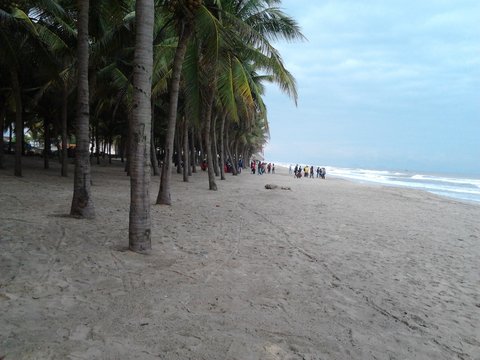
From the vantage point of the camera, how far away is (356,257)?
7016 millimetres

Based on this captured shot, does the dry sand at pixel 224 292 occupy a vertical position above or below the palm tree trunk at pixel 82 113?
below

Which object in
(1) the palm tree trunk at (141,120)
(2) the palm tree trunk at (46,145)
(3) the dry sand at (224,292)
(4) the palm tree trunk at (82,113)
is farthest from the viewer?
(2) the palm tree trunk at (46,145)

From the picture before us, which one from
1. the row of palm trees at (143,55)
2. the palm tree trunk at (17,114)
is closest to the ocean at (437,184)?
the row of palm trees at (143,55)

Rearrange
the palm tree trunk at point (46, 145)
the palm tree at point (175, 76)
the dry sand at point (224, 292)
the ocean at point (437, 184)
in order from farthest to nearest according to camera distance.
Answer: the ocean at point (437, 184) → the palm tree trunk at point (46, 145) → the palm tree at point (175, 76) → the dry sand at point (224, 292)

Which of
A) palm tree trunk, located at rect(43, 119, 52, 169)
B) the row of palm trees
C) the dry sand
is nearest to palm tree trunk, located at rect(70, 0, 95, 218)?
the row of palm trees

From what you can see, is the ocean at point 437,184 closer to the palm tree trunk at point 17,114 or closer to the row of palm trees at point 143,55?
the row of palm trees at point 143,55

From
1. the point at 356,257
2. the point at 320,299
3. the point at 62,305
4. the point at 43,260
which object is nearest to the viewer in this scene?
the point at 62,305

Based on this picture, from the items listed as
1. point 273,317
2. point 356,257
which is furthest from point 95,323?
point 356,257

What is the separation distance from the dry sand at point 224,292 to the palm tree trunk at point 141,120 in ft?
1.65

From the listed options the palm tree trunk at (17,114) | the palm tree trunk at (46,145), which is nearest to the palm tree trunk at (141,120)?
the palm tree trunk at (17,114)

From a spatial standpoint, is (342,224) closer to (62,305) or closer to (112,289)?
(112,289)

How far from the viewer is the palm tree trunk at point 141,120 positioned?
5.45m

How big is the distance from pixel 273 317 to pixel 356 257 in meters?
3.51

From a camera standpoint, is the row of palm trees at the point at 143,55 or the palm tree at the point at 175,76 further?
the palm tree at the point at 175,76
